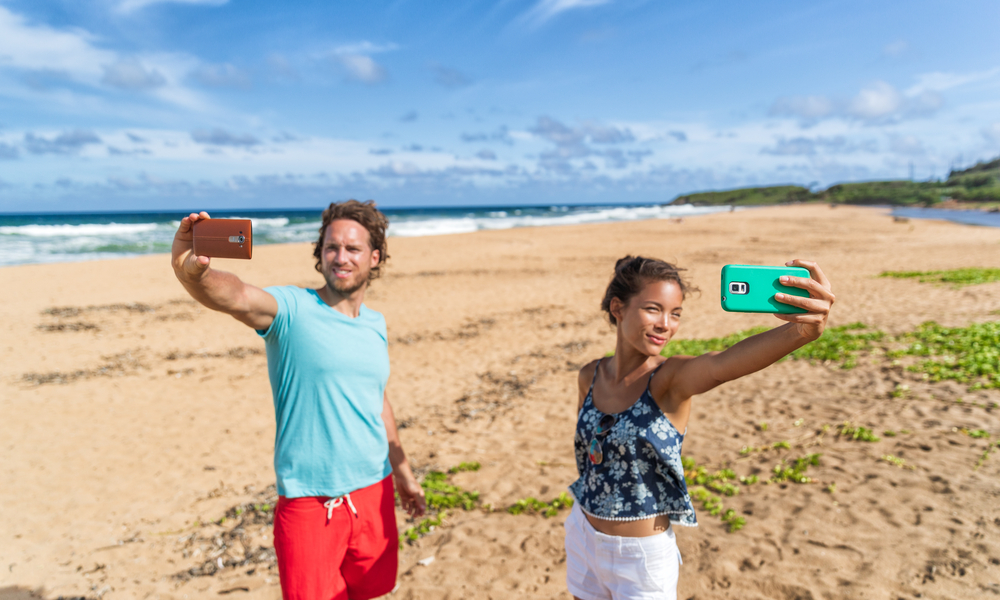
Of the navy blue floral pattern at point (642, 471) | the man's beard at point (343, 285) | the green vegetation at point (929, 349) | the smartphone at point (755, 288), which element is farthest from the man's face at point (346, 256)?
the green vegetation at point (929, 349)

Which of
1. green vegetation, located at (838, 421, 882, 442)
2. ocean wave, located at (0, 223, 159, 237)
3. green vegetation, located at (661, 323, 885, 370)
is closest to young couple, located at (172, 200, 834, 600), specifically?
green vegetation, located at (838, 421, 882, 442)

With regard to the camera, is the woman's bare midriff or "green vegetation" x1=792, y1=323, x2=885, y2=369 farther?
"green vegetation" x1=792, y1=323, x2=885, y2=369

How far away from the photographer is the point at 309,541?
8.79ft

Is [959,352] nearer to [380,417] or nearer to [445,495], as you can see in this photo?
[445,495]

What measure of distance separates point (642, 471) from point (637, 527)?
0.79 ft

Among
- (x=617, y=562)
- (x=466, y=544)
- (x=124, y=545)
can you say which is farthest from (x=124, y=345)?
(x=617, y=562)

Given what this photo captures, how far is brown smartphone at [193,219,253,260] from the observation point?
6.90ft

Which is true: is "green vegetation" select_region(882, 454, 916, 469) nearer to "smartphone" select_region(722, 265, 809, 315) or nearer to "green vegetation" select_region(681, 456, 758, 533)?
"green vegetation" select_region(681, 456, 758, 533)

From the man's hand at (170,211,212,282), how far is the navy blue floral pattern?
186 centimetres

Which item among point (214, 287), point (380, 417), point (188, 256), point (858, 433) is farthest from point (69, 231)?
point (858, 433)

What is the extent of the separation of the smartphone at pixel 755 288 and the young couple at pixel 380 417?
0.06 metres

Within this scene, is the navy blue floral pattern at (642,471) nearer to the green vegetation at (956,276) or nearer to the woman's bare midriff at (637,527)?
the woman's bare midriff at (637,527)

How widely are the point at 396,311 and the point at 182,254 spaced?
12703 millimetres

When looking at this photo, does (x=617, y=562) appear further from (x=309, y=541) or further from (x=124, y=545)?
(x=124, y=545)
